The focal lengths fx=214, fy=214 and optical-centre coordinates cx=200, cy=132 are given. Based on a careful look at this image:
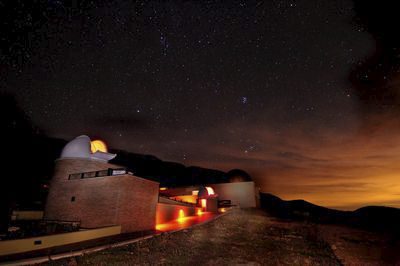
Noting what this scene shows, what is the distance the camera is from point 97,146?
23.5 m

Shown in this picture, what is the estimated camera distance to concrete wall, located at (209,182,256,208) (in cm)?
3778

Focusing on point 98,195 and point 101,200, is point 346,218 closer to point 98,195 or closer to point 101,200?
point 101,200

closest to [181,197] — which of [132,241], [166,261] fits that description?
[132,241]

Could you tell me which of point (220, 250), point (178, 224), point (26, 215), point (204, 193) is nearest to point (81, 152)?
point (26, 215)

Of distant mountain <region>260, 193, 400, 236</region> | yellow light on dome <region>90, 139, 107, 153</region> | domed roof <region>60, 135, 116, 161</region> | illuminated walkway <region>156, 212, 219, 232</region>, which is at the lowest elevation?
distant mountain <region>260, 193, 400, 236</region>

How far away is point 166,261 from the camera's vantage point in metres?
9.41

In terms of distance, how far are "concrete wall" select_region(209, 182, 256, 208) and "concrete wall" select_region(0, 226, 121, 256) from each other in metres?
28.1

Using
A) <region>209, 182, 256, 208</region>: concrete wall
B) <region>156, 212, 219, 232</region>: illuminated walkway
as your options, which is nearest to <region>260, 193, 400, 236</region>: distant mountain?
<region>209, 182, 256, 208</region>: concrete wall

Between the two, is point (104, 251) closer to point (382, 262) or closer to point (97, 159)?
point (97, 159)

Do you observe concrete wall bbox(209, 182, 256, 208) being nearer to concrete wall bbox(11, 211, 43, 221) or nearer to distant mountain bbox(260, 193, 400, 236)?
distant mountain bbox(260, 193, 400, 236)

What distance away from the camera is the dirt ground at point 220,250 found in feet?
30.7

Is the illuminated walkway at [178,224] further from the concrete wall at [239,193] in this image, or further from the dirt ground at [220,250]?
the concrete wall at [239,193]

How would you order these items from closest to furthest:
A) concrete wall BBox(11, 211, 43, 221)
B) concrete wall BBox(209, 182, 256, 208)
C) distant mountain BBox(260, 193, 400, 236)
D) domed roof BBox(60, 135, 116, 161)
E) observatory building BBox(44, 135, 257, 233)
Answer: observatory building BBox(44, 135, 257, 233) → domed roof BBox(60, 135, 116, 161) → concrete wall BBox(11, 211, 43, 221) → distant mountain BBox(260, 193, 400, 236) → concrete wall BBox(209, 182, 256, 208)

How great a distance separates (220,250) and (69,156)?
54.6 feet
